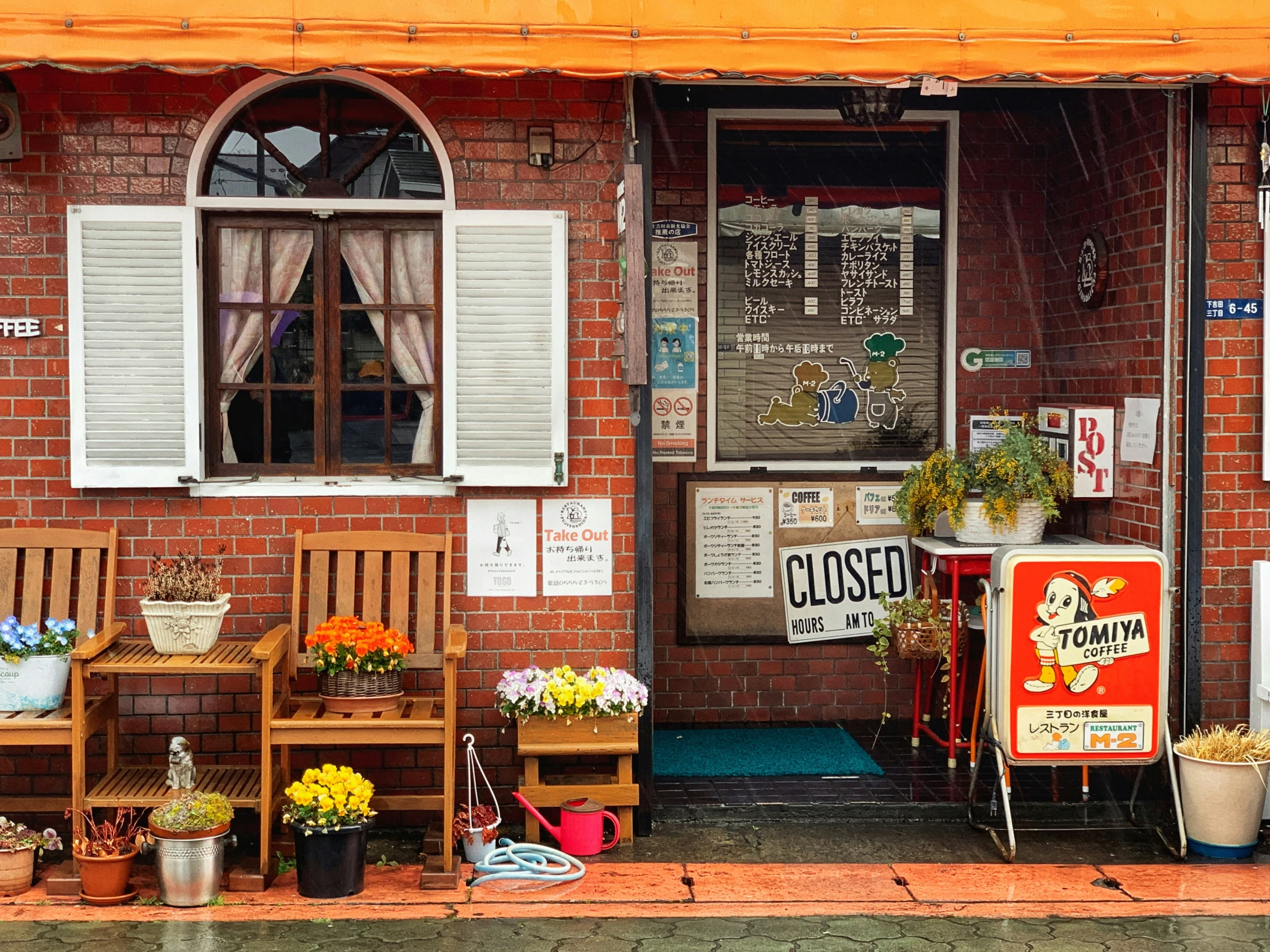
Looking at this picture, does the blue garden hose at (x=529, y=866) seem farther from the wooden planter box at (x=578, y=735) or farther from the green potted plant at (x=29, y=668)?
the green potted plant at (x=29, y=668)

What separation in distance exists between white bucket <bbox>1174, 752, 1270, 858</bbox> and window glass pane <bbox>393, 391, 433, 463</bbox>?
388 centimetres

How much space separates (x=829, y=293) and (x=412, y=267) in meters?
2.85

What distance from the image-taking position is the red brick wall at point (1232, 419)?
6.93 meters

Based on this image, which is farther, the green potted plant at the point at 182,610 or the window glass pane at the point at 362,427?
the window glass pane at the point at 362,427

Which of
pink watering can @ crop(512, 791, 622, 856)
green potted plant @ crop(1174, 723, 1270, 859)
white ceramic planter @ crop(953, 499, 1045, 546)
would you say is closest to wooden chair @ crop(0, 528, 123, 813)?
pink watering can @ crop(512, 791, 622, 856)

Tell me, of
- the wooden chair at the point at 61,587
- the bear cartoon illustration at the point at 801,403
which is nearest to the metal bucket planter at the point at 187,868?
the wooden chair at the point at 61,587

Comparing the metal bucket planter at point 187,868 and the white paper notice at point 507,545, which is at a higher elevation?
the white paper notice at point 507,545

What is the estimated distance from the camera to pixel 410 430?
702 cm

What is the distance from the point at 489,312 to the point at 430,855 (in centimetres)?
252

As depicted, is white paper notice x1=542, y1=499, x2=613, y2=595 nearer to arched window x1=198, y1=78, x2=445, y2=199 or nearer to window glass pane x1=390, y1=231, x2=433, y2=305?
window glass pane x1=390, y1=231, x2=433, y2=305

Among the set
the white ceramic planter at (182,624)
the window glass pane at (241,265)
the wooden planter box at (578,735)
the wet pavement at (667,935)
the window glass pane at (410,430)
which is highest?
the window glass pane at (241,265)

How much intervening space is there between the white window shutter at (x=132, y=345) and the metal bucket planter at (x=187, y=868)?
1689 mm

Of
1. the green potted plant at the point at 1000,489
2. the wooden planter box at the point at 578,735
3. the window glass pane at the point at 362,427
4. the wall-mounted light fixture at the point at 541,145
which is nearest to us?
the wooden planter box at the point at 578,735

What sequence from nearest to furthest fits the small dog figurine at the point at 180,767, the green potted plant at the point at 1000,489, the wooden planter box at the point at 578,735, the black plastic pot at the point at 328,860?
the black plastic pot at the point at 328,860 < the small dog figurine at the point at 180,767 < the wooden planter box at the point at 578,735 < the green potted plant at the point at 1000,489
